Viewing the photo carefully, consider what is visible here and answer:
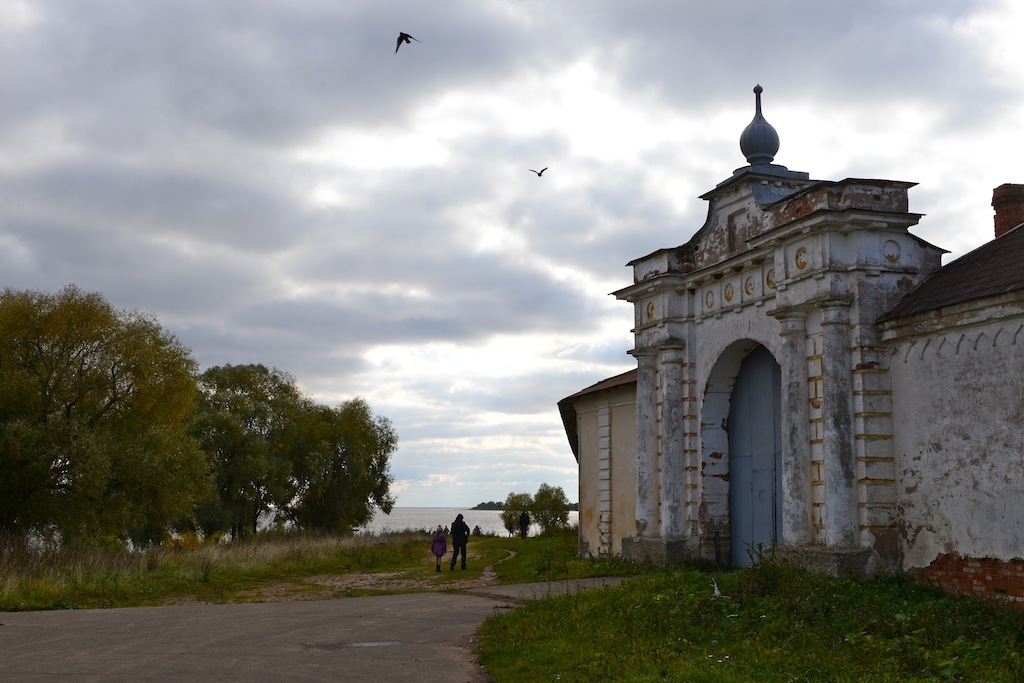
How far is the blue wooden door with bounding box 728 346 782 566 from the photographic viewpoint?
1625 centimetres

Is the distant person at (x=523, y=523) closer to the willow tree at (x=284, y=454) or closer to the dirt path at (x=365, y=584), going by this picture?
the willow tree at (x=284, y=454)

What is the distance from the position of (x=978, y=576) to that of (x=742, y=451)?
5787 millimetres

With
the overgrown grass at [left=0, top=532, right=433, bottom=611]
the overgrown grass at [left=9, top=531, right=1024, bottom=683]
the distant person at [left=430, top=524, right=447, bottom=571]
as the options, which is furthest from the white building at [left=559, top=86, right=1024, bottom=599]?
the overgrown grass at [left=0, top=532, right=433, bottom=611]

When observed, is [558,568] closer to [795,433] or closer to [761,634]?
[795,433]

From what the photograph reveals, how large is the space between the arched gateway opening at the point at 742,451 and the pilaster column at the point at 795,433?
6.50 ft

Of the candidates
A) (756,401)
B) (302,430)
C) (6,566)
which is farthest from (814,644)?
(302,430)

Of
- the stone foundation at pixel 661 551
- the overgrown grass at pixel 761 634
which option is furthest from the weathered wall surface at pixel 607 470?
the overgrown grass at pixel 761 634

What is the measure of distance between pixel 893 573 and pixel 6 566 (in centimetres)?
1480

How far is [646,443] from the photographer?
18.4 meters

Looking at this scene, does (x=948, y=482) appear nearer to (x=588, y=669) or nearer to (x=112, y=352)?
(x=588, y=669)

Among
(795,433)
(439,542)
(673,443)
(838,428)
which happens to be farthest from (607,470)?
(838,428)

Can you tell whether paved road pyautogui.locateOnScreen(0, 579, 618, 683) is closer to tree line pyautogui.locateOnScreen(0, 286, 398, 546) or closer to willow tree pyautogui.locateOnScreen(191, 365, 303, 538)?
tree line pyautogui.locateOnScreen(0, 286, 398, 546)

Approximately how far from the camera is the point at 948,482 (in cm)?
→ 1230

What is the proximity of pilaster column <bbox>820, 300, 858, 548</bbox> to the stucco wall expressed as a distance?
2.07ft
